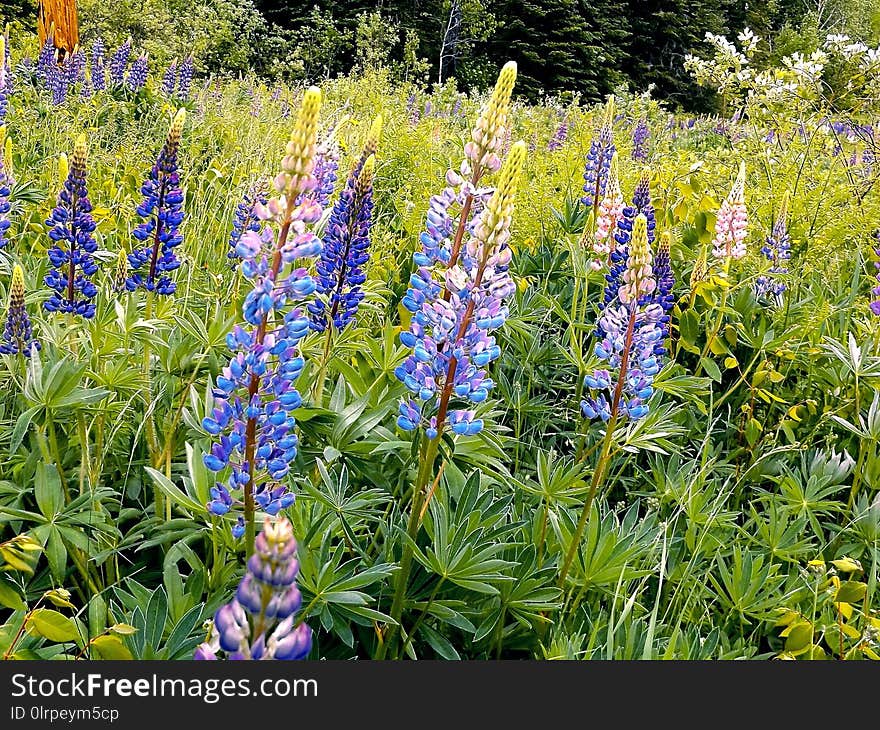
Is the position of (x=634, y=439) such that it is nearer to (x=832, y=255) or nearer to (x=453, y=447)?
(x=453, y=447)

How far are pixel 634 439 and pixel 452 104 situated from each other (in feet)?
30.5

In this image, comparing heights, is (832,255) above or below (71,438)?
above

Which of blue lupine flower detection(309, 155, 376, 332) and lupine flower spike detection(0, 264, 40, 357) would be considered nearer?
lupine flower spike detection(0, 264, 40, 357)

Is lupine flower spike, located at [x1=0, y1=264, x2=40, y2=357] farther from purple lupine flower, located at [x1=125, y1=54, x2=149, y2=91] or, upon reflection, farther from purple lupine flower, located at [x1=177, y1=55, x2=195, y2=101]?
purple lupine flower, located at [x1=177, y1=55, x2=195, y2=101]

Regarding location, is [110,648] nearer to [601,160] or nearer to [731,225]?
[731,225]

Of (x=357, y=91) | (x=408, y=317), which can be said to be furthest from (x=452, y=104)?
(x=408, y=317)

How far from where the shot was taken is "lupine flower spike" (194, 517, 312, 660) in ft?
2.40

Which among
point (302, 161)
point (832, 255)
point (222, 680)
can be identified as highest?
point (302, 161)

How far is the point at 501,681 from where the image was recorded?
127 cm

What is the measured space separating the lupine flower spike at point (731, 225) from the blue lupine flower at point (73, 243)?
6.60ft

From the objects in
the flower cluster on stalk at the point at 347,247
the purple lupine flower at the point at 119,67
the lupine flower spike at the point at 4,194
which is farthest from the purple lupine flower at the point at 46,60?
the flower cluster on stalk at the point at 347,247

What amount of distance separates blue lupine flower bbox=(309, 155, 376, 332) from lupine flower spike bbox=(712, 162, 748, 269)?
4.52ft

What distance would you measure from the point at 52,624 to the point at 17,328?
0.91m

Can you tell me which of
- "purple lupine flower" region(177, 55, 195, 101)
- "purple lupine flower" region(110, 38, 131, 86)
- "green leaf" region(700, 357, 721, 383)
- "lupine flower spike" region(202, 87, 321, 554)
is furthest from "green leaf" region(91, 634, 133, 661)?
"purple lupine flower" region(177, 55, 195, 101)
